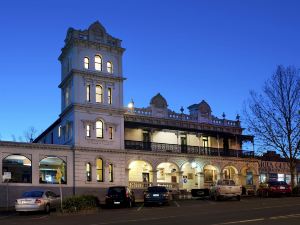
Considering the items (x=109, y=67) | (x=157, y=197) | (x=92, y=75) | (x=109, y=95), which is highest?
(x=109, y=67)

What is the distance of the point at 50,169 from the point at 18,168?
10.3ft

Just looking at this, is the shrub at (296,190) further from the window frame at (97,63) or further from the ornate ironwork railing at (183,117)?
the window frame at (97,63)

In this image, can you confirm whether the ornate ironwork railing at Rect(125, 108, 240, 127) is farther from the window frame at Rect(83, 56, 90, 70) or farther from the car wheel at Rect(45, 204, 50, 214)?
the car wheel at Rect(45, 204, 50, 214)

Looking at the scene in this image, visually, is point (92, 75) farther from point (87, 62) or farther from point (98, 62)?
point (98, 62)

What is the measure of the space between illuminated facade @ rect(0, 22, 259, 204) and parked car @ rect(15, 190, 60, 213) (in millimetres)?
12130

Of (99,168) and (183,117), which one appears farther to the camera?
(183,117)

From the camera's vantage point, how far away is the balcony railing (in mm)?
52281

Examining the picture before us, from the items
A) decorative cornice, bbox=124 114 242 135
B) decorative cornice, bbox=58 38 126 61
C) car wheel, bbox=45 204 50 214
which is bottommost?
car wheel, bbox=45 204 50 214

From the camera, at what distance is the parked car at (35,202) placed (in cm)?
3002

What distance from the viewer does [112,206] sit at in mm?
35250

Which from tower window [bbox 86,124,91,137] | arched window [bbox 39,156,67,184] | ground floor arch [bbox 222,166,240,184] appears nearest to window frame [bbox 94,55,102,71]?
tower window [bbox 86,124,91,137]

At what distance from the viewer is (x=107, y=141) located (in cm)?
4919

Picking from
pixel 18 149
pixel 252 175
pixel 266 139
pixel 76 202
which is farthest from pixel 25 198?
pixel 252 175

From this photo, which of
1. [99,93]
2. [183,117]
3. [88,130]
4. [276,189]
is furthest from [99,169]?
[276,189]
